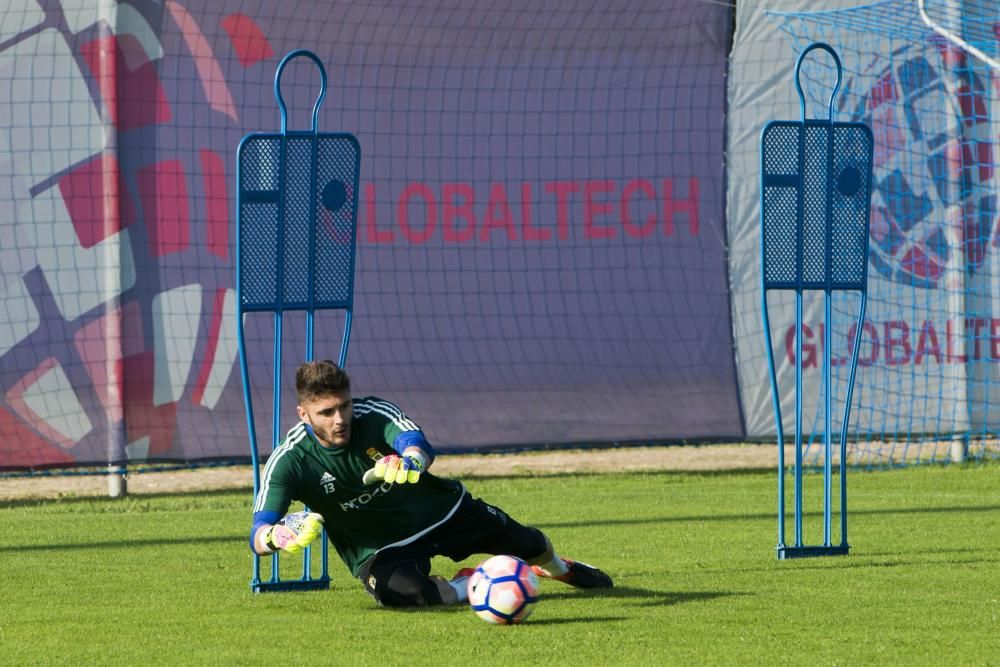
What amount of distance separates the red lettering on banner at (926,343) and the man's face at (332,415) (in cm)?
807

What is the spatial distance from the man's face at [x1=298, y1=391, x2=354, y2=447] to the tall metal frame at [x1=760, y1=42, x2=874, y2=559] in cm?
239

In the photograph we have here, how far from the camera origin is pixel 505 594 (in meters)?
6.58

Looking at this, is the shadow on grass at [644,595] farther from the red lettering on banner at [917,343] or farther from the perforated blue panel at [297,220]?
the red lettering on banner at [917,343]

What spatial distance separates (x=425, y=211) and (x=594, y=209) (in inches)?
55.0

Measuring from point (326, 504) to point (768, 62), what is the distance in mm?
8128

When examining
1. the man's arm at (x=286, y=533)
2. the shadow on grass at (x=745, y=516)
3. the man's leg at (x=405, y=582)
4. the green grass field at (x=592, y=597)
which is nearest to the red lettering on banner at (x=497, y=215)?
the green grass field at (x=592, y=597)

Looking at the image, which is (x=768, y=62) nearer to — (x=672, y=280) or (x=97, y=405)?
(x=672, y=280)

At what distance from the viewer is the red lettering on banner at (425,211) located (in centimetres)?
1364

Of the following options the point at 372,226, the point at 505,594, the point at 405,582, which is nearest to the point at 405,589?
the point at 405,582

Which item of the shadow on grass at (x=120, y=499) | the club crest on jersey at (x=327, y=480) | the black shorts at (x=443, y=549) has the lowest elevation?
the shadow on grass at (x=120, y=499)

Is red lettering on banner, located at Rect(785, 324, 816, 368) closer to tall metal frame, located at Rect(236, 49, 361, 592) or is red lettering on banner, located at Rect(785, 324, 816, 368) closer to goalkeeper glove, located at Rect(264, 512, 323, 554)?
tall metal frame, located at Rect(236, 49, 361, 592)

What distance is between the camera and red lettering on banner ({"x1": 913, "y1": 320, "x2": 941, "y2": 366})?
1403 centimetres

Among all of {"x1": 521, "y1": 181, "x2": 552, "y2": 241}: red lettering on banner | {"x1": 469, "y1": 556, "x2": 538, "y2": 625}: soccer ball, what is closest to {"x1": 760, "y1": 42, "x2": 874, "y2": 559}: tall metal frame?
{"x1": 469, "y1": 556, "x2": 538, "y2": 625}: soccer ball

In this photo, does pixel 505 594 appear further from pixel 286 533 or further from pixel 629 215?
pixel 629 215
